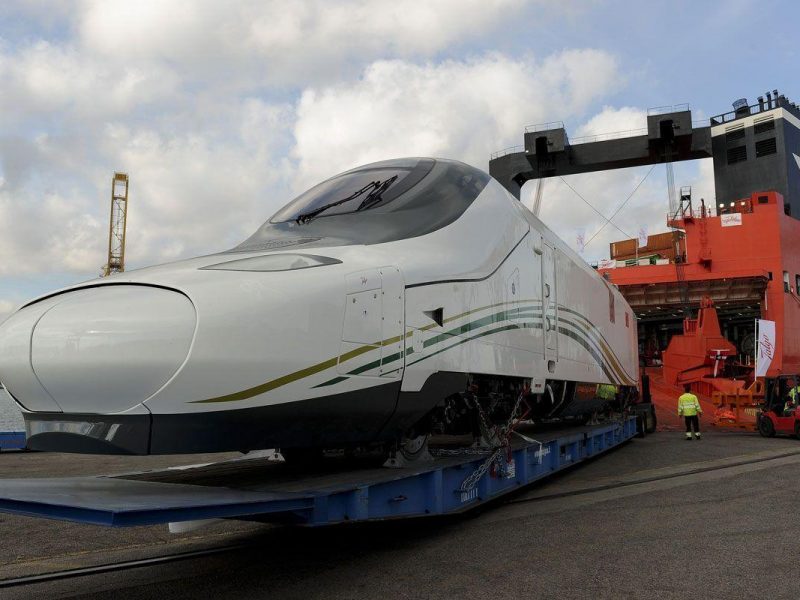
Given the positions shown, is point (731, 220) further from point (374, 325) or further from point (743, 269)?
point (374, 325)

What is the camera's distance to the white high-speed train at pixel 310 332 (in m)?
3.33

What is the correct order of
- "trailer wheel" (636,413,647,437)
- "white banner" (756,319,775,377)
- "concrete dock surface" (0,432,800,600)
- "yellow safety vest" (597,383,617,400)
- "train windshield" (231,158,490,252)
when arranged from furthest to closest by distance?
"white banner" (756,319,775,377) → "trailer wheel" (636,413,647,437) → "yellow safety vest" (597,383,617,400) → "train windshield" (231,158,490,252) → "concrete dock surface" (0,432,800,600)

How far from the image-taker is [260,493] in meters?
3.92

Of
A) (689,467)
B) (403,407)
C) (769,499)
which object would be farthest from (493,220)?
(689,467)

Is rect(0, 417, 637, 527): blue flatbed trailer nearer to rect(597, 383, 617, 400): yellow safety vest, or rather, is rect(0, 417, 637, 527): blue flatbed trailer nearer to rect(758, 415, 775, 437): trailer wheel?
rect(597, 383, 617, 400): yellow safety vest

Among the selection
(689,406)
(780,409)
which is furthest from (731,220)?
(689,406)

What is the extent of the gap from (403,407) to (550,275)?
3.48 meters

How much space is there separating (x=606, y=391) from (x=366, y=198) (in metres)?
7.25

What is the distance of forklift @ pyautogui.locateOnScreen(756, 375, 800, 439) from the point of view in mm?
16109

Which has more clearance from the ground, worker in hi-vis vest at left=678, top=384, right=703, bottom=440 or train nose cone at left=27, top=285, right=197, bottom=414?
train nose cone at left=27, top=285, right=197, bottom=414

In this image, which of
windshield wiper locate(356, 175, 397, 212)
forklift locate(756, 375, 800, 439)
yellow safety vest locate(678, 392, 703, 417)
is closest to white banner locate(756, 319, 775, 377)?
forklift locate(756, 375, 800, 439)

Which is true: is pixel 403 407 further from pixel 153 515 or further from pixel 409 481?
pixel 153 515

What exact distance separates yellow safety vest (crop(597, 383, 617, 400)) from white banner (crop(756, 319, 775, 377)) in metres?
9.98

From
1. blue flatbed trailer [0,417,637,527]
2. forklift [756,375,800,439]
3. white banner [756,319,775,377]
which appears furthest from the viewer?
white banner [756,319,775,377]
